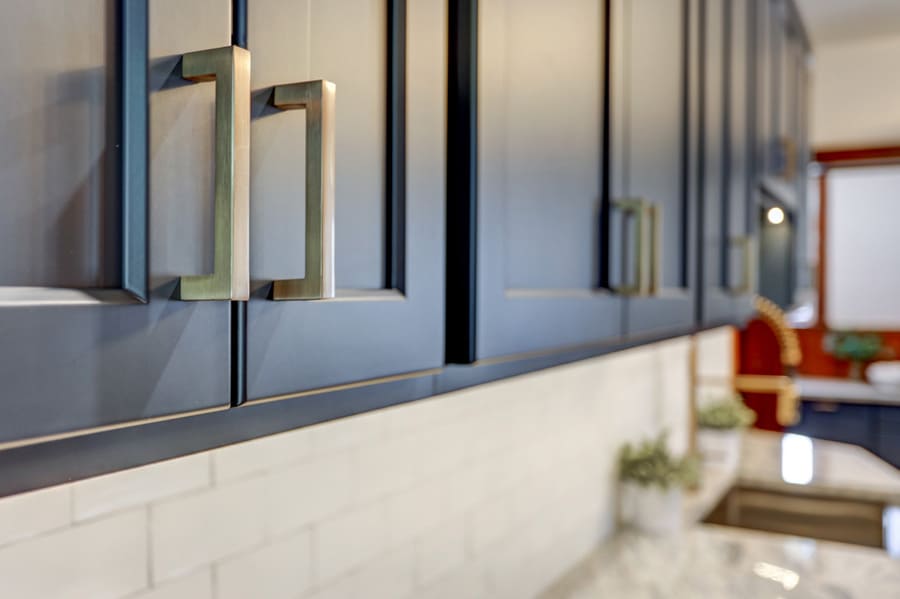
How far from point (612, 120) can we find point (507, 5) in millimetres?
261

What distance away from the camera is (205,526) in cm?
79

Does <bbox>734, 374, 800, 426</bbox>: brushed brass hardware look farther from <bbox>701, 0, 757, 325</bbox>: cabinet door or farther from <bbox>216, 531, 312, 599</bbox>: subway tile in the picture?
<bbox>216, 531, 312, 599</bbox>: subway tile

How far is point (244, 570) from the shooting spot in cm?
84

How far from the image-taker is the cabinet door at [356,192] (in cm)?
43

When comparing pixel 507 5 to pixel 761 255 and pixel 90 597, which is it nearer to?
pixel 90 597

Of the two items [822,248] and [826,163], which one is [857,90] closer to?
[826,163]

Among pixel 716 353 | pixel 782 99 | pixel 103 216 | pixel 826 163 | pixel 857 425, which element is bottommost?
pixel 857 425

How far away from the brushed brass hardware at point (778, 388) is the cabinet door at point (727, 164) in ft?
4.88

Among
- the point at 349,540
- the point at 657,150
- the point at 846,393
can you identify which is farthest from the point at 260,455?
the point at 846,393

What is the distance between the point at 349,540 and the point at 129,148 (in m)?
0.76

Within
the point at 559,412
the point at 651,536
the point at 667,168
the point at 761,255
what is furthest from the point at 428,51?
the point at 761,255

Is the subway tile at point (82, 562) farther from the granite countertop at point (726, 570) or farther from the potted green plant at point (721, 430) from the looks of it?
the potted green plant at point (721, 430)

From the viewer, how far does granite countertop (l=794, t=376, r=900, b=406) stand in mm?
3900

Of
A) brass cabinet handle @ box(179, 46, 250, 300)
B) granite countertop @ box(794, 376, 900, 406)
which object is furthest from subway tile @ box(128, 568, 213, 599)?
granite countertop @ box(794, 376, 900, 406)
